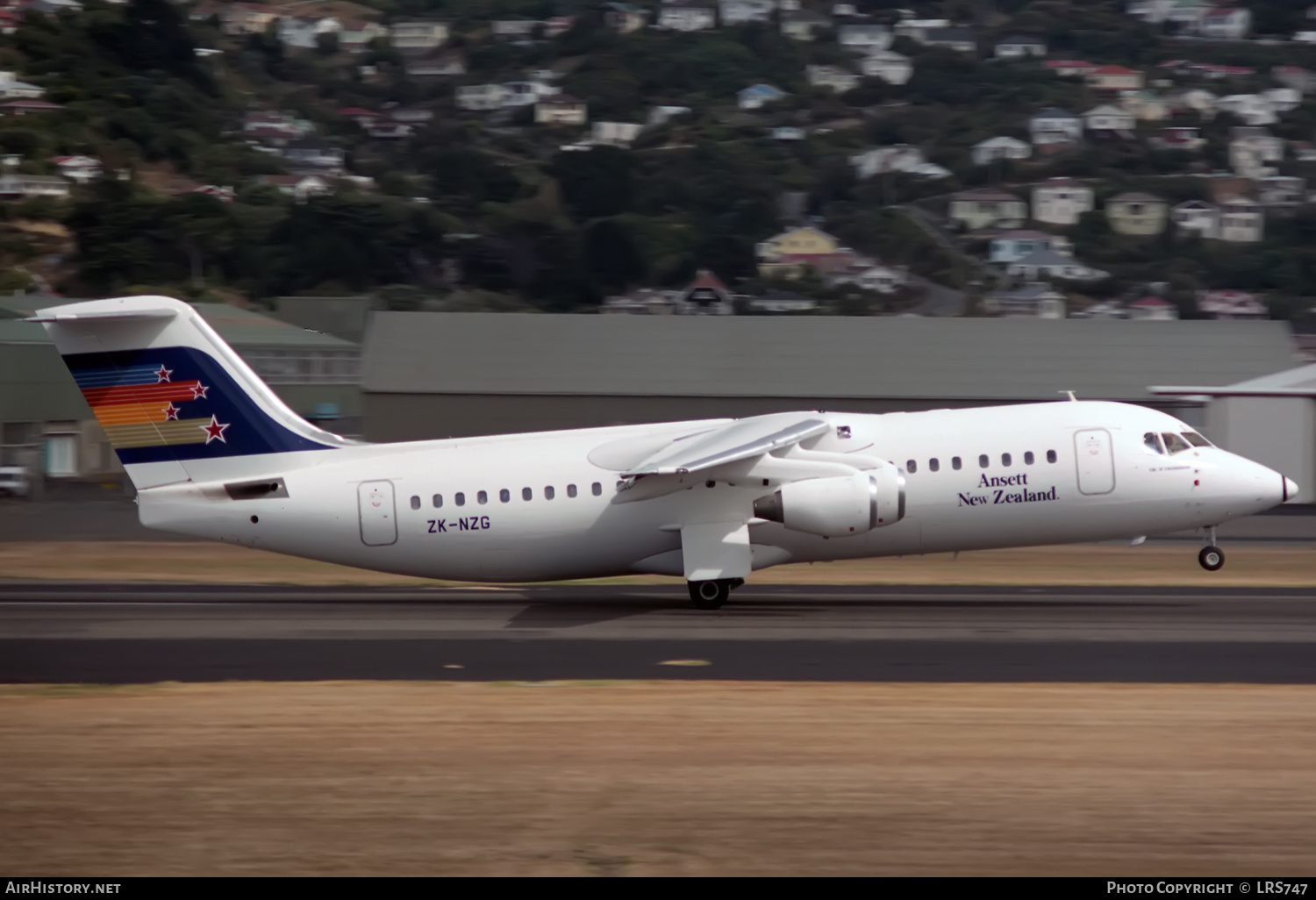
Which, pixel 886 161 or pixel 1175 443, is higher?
pixel 1175 443

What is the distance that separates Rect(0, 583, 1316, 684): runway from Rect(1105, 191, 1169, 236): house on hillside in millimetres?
139686

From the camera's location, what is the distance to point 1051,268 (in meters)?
143

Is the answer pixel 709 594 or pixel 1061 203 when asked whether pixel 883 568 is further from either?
pixel 1061 203

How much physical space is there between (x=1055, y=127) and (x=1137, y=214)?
112ft

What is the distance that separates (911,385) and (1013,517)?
82.4ft

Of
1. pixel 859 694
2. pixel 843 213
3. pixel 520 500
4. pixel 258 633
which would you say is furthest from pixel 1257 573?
pixel 843 213

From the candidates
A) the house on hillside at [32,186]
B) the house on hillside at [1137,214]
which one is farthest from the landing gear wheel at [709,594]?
the house on hillside at [1137,214]

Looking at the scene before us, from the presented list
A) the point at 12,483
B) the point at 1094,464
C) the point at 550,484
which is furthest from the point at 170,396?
the point at 12,483

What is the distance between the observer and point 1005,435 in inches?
939

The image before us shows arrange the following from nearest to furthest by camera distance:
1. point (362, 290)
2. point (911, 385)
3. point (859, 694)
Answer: point (859, 694) < point (911, 385) < point (362, 290)

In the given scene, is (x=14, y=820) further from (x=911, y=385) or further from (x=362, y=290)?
(x=362, y=290)

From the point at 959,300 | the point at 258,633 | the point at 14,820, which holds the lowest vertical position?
the point at 959,300

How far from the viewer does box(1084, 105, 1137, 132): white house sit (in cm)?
18862

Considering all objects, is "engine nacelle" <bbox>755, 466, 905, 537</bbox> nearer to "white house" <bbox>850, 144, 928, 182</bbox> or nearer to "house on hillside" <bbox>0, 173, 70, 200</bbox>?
"house on hillside" <bbox>0, 173, 70, 200</bbox>
